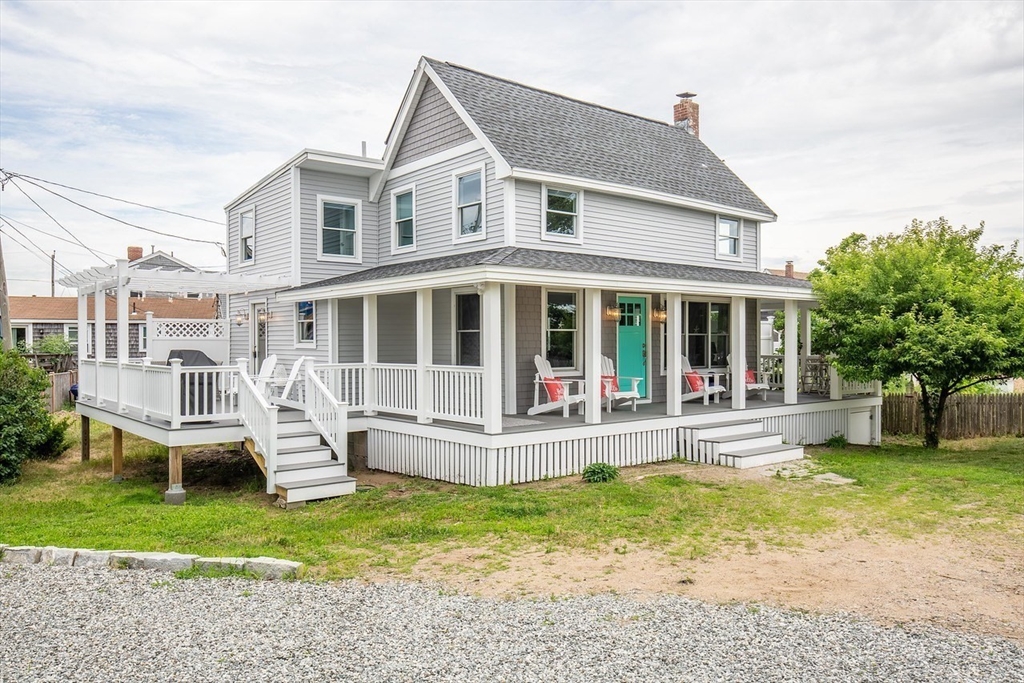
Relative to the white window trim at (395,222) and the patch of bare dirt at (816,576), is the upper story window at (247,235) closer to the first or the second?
the white window trim at (395,222)

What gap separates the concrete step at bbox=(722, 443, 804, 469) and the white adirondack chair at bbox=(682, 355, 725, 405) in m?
2.14

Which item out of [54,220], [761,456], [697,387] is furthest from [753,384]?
[54,220]

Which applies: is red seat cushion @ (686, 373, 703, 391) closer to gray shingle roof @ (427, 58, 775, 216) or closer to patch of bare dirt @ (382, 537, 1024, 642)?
gray shingle roof @ (427, 58, 775, 216)

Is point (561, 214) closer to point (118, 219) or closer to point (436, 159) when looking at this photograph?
point (436, 159)

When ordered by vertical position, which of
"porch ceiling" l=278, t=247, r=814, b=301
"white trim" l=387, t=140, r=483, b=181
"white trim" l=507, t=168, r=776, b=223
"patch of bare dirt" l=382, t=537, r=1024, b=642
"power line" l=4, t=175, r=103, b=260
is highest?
"power line" l=4, t=175, r=103, b=260

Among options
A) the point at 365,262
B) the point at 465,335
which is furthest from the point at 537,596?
the point at 365,262

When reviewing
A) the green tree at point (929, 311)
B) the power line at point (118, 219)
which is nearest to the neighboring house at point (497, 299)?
the green tree at point (929, 311)

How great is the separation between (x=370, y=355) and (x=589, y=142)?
6.86 meters

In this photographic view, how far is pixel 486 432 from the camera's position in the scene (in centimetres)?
1059

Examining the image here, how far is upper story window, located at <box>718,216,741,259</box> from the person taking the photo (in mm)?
17359

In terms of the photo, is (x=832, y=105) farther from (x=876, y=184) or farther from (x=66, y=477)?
(x=66, y=477)

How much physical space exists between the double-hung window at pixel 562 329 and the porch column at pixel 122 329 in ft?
24.6

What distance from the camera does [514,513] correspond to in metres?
8.95

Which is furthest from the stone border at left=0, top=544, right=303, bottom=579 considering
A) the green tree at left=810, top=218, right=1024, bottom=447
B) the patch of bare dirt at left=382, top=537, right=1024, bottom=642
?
the green tree at left=810, top=218, right=1024, bottom=447
